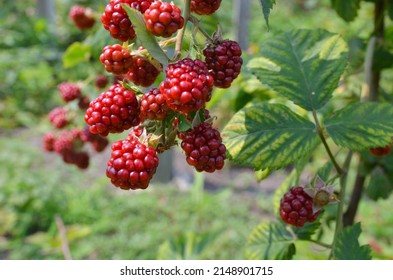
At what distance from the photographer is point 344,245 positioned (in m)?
0.83

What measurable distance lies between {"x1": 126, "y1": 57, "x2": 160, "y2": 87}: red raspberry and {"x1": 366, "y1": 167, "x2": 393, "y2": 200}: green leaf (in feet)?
2.68

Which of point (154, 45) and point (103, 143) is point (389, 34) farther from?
point (154, 45)

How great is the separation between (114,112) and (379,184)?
90 centimetres

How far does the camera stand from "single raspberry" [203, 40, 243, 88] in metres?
0.67

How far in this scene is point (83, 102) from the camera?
1343mm

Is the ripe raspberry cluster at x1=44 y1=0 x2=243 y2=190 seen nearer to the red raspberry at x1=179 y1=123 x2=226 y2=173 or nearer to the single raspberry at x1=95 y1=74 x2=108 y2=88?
the red raspberry at x1=179 y1=123 x2=226 y2=173

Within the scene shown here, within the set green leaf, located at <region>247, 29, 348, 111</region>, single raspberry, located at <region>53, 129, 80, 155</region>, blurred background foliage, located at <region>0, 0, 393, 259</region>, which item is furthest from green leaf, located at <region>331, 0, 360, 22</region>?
blurred background foliage, located at <region>0, 0, 393, 259</region>

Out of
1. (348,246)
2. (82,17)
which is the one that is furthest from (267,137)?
(82,17)

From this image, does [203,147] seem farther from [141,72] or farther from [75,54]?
[75,54]

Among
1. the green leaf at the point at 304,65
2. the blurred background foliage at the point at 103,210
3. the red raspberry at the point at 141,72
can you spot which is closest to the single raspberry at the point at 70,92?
the green leaf at the point at 304,65

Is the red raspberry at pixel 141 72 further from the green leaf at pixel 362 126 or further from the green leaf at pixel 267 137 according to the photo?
the green leaf at pixel 362 126

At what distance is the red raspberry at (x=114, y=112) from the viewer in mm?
663

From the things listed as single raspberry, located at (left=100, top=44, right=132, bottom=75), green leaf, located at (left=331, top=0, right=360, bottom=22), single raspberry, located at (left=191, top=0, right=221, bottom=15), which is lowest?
single raspberry, located at (left=100, top=44, right=132, bottom=75)
